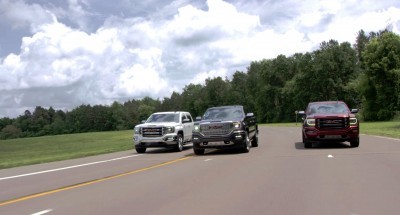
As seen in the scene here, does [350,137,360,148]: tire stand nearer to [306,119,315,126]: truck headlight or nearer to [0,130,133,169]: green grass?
[306,119,315,126]: truck headlight

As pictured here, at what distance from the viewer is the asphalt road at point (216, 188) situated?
26.4ft

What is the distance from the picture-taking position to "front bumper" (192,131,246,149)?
18744 millimetres

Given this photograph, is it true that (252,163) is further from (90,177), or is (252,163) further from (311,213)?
(311,213)

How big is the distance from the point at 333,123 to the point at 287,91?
287ft

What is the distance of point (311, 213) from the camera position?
743 cm

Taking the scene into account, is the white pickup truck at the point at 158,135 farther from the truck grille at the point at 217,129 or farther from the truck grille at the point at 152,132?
the truck grille at the point at 217,129

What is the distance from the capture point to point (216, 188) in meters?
10.0

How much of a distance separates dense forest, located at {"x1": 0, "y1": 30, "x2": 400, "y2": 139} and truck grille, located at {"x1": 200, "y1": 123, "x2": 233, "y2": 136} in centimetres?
641

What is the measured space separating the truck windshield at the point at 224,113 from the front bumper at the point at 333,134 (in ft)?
9.91

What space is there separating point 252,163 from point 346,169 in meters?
3.16

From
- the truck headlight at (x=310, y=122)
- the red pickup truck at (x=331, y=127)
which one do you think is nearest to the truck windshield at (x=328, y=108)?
the red pickup truck at (x=331, y=127)

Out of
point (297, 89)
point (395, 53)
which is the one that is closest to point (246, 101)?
point (297, 89)

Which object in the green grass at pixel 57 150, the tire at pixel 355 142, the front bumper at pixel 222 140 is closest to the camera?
the front bumper at pixel 222 140

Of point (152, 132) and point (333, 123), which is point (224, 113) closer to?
point (152, 132)
